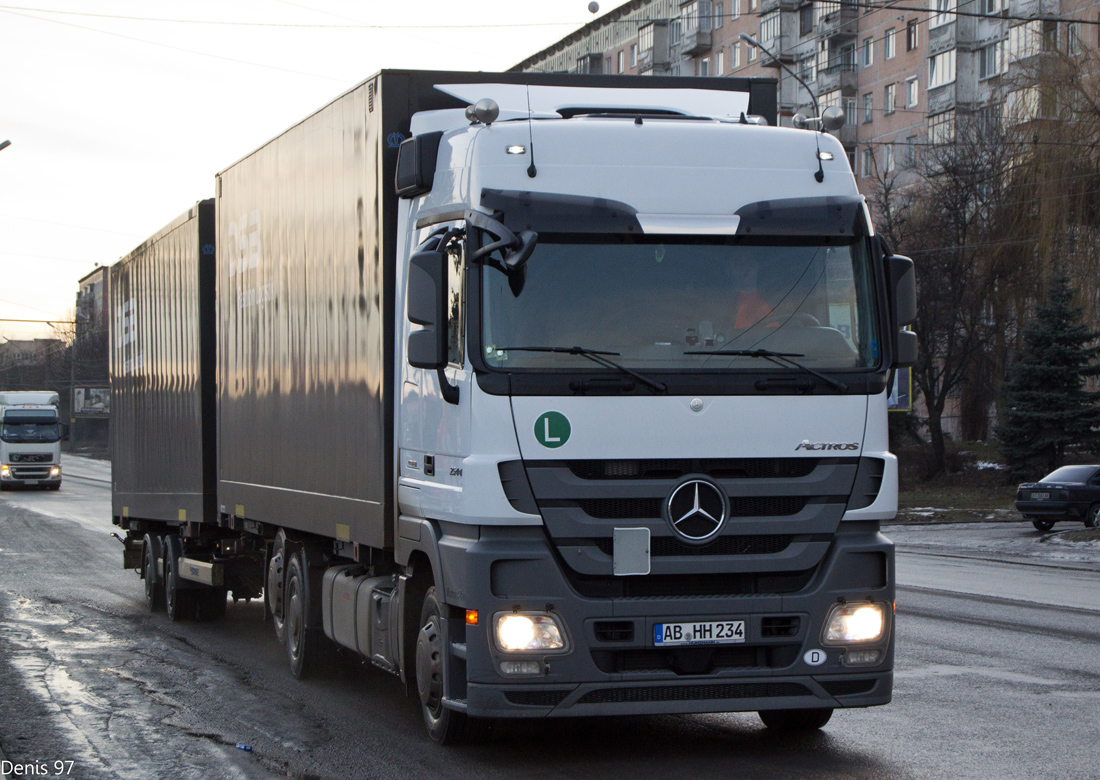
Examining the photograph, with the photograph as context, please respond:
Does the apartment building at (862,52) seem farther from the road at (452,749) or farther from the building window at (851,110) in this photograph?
the road at (452,749)

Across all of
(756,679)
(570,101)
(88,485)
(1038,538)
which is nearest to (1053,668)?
(756,679)

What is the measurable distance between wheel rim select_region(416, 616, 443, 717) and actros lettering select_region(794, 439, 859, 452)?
199 centimetres

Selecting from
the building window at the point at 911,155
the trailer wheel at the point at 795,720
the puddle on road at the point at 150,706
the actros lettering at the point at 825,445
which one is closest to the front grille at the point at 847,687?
the trailer wheel at the point at 795,720

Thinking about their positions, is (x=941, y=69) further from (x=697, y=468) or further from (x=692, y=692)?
(x=692, y=692)

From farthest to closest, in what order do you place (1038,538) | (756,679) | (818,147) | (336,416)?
(1038,538)
(336,416)
(818,147)
(756,679)

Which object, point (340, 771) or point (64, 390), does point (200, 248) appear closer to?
point (340, 771)

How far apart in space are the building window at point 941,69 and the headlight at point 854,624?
55.2 metres

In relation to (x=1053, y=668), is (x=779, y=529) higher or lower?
higher

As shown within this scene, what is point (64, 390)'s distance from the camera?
107 m

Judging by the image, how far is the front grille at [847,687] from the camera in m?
6.94

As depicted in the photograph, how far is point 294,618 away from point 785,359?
14.9 feet

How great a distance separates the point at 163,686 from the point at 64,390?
103 metres

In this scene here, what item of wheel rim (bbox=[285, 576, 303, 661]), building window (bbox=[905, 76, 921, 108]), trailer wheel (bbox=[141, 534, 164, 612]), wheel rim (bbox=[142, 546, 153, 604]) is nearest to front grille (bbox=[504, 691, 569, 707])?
wheel rim (bbox=[285, 576, 303, 661])

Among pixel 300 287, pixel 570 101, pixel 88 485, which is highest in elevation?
pixel 570 101
